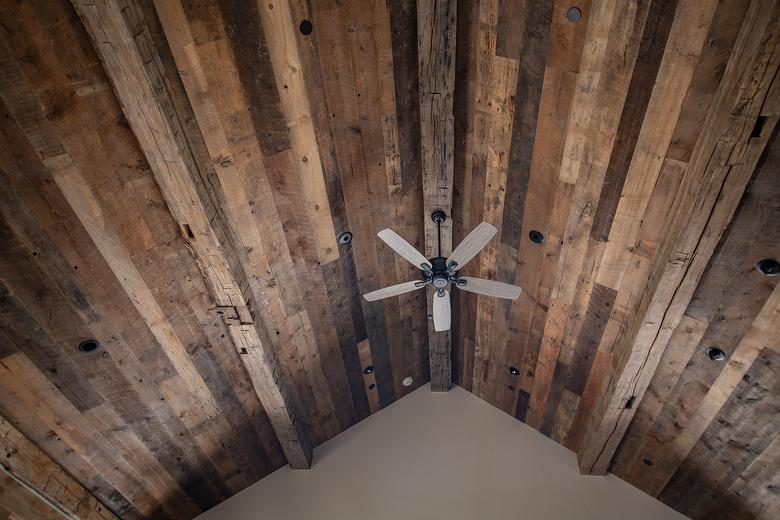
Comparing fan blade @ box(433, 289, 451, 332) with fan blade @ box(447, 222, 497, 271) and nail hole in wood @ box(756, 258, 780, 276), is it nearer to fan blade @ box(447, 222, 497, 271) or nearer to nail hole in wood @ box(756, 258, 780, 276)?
fan blade @ box(447, 222, 497, 271)

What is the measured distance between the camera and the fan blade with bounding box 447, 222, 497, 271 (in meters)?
3.62

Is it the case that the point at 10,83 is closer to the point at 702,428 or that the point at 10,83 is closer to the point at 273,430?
the point at 273,430

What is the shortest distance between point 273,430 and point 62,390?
1.91 metres

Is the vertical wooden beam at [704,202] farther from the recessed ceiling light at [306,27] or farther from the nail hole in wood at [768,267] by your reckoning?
the recessed ceiling light at [306,27]

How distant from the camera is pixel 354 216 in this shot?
4.42 meters

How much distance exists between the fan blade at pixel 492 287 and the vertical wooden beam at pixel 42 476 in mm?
2992

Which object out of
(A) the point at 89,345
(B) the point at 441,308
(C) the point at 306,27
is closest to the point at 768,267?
(B) the point at 441,308

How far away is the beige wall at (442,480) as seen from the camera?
5070 millimetres

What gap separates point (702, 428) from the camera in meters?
4.11

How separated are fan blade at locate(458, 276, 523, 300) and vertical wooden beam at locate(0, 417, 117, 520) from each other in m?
2.99

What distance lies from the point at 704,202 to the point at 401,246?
1.80 m

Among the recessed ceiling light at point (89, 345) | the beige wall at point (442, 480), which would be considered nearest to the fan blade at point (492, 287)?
the beige wall at point (442, 480)

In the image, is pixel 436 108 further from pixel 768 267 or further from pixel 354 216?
pixel 768 267

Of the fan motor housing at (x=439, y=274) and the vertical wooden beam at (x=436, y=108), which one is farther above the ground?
the vertical wooden beam at (x=436, y=108)
